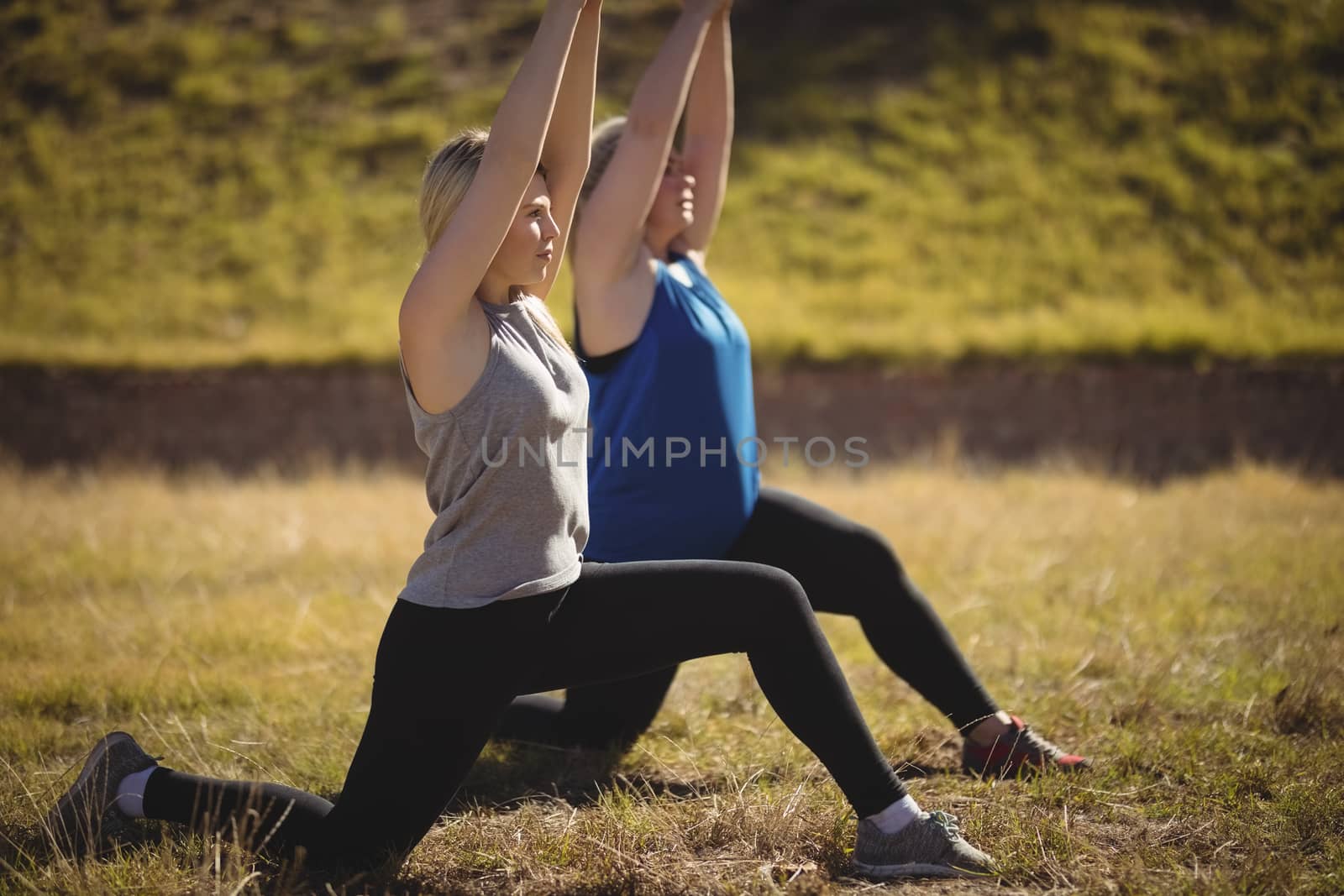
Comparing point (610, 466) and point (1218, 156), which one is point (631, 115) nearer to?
point (610, 466)

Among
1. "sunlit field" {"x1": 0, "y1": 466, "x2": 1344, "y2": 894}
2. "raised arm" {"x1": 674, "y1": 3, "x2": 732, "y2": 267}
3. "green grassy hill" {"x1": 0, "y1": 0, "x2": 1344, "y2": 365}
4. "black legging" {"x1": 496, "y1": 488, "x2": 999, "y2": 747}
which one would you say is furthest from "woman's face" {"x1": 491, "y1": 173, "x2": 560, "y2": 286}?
"green grassy hill" {"x1": 0, "y1": 0, "x2": 1344, "y2": 365}

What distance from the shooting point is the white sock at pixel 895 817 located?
2.55 metres

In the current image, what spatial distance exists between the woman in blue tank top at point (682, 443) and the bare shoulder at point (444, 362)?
0.80 m

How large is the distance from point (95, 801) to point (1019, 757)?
8.35 feet

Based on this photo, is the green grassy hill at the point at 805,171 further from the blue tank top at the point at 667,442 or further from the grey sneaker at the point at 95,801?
the grey sneaker at the point at 95,801

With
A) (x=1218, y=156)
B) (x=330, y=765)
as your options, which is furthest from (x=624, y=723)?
(x=1218, y=156)

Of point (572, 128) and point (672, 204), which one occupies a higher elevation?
point (572, 128)

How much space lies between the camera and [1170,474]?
10.1 meters

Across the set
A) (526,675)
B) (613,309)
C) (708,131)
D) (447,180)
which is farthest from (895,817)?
(708,131)

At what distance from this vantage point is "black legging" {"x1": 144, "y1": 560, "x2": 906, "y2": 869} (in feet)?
8.02

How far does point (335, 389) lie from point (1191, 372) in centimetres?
932

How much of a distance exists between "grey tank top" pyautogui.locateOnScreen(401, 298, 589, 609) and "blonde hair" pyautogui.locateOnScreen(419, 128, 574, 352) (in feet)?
0.70

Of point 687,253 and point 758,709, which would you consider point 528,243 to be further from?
point 758,709

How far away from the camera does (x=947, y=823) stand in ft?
8.56
